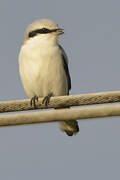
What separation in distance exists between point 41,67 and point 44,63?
91 mm

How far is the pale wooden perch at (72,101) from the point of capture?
183 inches

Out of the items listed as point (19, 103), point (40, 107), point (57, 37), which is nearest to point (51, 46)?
point (57, 37)

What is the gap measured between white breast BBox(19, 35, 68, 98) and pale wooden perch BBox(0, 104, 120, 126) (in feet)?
15.4

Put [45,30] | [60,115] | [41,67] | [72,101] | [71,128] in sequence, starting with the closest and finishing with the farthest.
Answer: [60,115] → [72,101] → [71,128] → [41,67] → [45,30]

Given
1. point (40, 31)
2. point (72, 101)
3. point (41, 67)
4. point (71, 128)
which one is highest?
point (72, 101)

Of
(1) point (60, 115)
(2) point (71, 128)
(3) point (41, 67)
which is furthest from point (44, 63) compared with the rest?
(1) point (60, 115)

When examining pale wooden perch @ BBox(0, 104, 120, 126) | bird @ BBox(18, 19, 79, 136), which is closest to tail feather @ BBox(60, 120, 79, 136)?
bird @ BBox(18, 19, 79, 136)

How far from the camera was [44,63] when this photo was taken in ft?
30.0

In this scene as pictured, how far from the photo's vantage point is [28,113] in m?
4.50

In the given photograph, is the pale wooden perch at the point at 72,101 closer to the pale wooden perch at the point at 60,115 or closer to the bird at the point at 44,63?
the pale wooden perch at the point at 60,115

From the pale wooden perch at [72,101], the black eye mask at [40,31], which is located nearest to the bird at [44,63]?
the black eye mask at [40,31]

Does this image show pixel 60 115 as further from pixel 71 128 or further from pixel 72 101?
pixel 71 128

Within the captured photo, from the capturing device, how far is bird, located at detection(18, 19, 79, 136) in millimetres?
9172

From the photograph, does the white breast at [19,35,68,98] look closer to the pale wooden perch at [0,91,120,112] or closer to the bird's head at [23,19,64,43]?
the bird's head at [23,19,64,43]
